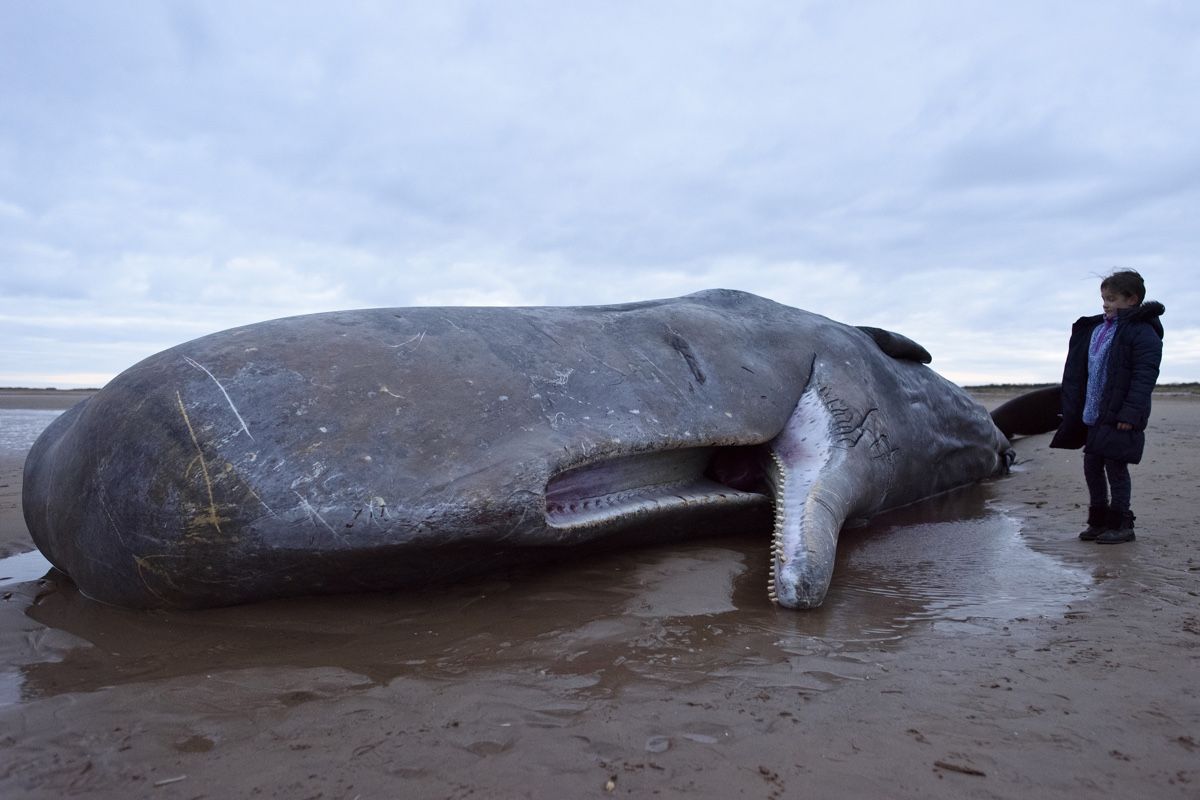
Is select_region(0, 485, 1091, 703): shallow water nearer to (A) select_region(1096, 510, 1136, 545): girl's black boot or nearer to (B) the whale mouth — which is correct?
(B) the whale mouth

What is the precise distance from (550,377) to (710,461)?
4.13 ft

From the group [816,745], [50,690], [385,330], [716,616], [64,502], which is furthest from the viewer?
[385,330]

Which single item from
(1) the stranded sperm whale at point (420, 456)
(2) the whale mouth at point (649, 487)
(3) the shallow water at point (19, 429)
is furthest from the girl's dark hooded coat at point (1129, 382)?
(3) the shallow water at point (19, 429)

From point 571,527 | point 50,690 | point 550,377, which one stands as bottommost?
point 50,690

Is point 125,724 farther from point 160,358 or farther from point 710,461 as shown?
point 710,461

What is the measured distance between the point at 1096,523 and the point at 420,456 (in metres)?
4.04

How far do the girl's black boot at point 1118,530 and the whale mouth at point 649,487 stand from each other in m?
1.91

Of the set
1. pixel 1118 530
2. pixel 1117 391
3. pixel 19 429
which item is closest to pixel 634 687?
pixel 1118 530

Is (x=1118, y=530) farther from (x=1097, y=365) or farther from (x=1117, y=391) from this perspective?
(x=1097, y=365)

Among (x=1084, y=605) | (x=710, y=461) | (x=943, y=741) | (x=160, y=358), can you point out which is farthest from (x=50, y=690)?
Answer: (x=1084, y=605)

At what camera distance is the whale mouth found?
152 inches

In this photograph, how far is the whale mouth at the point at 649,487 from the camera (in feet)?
12.6

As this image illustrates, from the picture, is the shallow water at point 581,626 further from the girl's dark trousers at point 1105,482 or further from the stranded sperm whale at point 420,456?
the girl's dark trousers at point 1105,482

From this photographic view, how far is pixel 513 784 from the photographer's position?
1.91 metres
